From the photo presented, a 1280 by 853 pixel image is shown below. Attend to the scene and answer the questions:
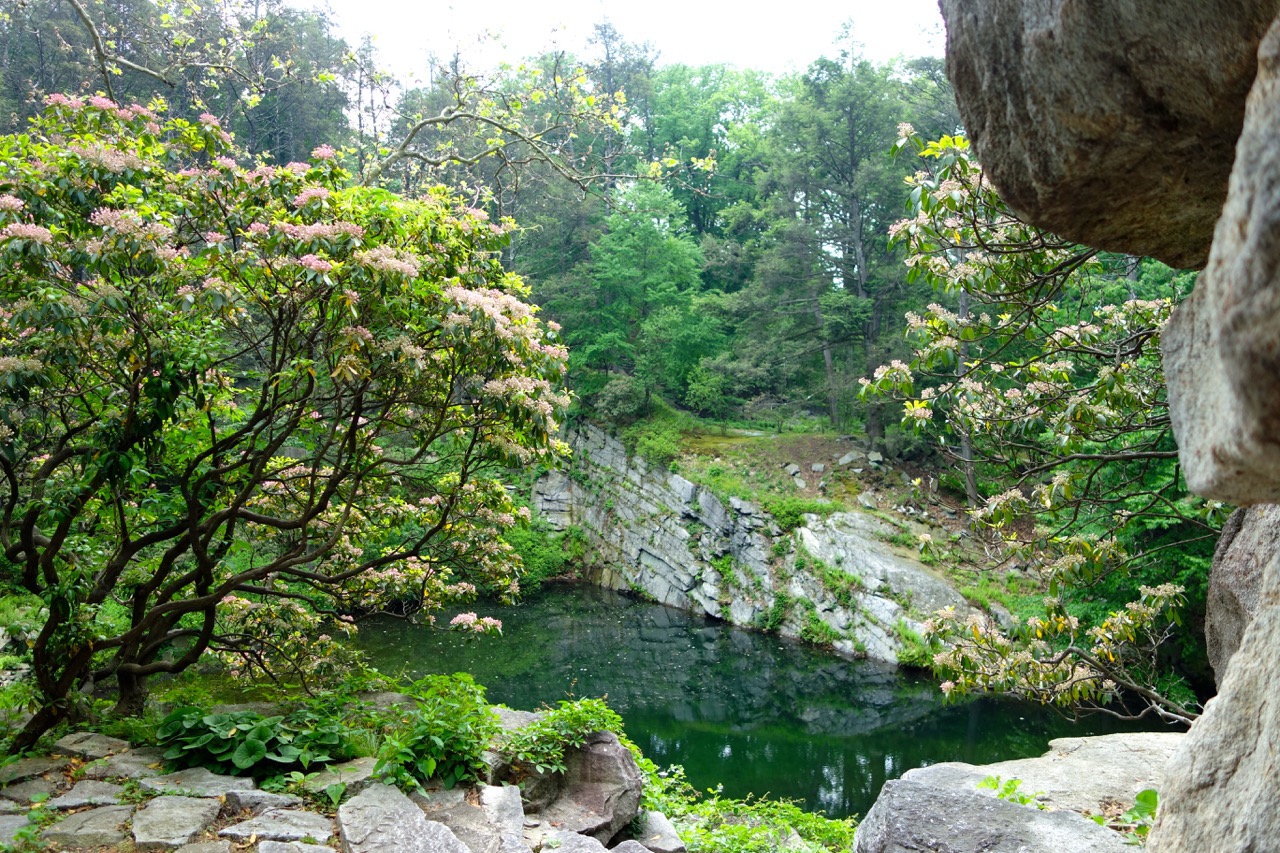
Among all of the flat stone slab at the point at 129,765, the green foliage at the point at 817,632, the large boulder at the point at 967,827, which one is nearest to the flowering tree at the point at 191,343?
the flat stone slab at the point at 129,765

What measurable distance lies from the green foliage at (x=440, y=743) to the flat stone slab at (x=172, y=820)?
0.92 m

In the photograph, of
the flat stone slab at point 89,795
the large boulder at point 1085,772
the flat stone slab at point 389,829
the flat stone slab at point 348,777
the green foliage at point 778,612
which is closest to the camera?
the flat stone slab at point 389,829

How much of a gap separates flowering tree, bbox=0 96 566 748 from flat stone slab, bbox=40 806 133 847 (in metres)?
1.11

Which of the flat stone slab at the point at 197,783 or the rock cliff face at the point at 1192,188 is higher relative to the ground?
the rock cliff face at the point at 1192,188

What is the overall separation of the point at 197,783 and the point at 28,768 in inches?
36.3

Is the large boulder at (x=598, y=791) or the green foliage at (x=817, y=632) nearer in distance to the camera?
the large boulder at (x=598, y=791)

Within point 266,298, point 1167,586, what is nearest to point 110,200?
point 266,298

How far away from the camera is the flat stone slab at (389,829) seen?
3881mm

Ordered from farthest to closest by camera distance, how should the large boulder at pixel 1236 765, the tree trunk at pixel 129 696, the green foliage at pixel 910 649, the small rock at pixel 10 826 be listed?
the green foliage at pixel 910 649, the tree trunk at pixel 129 696, the small rock at pixel 10 826, the large boulder at pixel 1236 765

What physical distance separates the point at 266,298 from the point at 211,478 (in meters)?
1.24

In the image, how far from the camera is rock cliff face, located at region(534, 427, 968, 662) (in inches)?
640

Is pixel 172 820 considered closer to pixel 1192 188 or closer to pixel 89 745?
pixel 89 745

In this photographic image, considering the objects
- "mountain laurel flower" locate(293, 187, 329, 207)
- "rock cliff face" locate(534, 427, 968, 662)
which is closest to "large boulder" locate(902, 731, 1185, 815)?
"mountain laurel flower" locate(293, 187, 329, 207)

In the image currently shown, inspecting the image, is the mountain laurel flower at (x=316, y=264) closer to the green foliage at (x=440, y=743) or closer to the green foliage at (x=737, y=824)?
the green foliage at (x=440, y=743)
